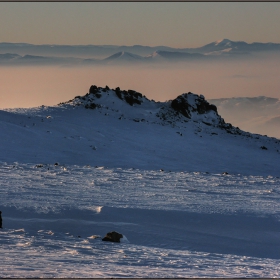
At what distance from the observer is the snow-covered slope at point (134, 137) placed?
94.4ft

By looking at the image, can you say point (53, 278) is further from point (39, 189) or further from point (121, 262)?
point (39, 189)

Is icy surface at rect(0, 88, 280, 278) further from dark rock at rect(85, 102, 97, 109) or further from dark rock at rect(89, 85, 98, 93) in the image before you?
dark rock at rect(89, 85, 98, 93)

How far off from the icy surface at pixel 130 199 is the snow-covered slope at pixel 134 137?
8 cm

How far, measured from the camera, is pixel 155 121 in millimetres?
39625

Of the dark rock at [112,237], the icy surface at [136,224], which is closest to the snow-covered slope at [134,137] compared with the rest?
the icy surface at [136,224]

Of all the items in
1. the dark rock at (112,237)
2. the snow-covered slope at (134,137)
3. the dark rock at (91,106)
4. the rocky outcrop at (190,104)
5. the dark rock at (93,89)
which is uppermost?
the dark rock at (93,89)

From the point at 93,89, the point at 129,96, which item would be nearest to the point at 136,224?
the point at 93,89

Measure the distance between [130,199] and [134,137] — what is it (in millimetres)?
17722

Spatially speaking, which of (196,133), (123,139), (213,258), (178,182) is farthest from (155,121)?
(213,258)

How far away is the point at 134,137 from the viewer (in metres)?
34.7

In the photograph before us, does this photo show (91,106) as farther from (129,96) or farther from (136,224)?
(136,224)

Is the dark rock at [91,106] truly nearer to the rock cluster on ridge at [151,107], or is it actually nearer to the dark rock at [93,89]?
the rock cluster on ridge at [151,107]

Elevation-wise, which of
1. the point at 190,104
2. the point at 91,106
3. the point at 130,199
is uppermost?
the point at 190,104

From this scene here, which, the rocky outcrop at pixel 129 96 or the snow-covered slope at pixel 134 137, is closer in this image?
the snow-covered slope at pixel 134 137
